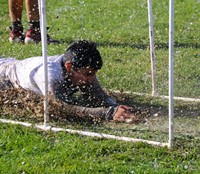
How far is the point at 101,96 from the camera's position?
673cm

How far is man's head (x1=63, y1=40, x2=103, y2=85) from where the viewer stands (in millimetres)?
6406

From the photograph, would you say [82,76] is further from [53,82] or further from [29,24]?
[29,24]

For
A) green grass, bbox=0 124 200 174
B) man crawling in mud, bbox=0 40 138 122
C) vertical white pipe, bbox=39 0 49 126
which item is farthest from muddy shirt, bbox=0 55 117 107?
green grass, bbox=0 124 200 174

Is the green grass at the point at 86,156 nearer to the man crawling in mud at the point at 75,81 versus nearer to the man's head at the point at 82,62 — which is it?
the man crawling in mud at the point at 75,81

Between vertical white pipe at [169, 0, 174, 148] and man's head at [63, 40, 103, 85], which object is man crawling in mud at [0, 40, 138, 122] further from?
vertical white pipe at [169, 0, 174, 148]

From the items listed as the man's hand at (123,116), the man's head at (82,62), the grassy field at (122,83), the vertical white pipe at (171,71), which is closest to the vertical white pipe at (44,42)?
the grassy field at (122,83)

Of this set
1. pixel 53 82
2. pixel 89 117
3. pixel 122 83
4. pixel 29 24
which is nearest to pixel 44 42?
pixel 53 82

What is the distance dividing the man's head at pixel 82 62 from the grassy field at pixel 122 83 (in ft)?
1.66

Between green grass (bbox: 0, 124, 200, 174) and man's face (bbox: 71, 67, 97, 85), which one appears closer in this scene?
green grass (bbox: 0, 124, 200, 174)

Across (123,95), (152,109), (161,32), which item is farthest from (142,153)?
(161,32)

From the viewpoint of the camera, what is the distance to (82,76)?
647 centimetres

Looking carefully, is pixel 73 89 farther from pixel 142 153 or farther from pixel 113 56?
pixel 113 56

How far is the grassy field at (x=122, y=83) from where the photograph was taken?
17.5ft

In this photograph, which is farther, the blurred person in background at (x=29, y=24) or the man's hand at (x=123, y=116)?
the blurred person in background at (x=29, y=24)
